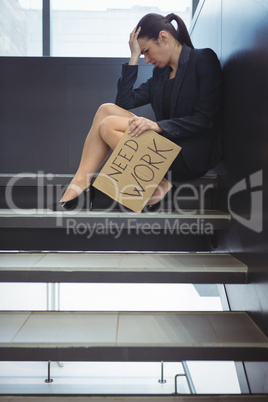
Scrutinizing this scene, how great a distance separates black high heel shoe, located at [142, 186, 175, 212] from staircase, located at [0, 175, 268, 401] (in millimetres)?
93

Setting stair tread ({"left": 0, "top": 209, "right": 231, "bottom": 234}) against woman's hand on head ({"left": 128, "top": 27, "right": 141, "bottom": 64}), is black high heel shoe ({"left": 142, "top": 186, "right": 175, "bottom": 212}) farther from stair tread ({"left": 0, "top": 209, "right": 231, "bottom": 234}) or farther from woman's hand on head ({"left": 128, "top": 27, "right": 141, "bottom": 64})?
woman's hand on head ({"left": 128, "top": 27, "right": 141, "bottom": 64})

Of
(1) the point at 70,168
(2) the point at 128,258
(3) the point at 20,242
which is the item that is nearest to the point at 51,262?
(2) the point at 128,258

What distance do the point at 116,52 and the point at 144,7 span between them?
42 centimetres

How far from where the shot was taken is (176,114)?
1679mm

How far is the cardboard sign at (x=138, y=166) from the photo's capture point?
151 cm

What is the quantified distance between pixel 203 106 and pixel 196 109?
0.10 ft

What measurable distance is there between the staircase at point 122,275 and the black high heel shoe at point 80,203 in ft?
0.35

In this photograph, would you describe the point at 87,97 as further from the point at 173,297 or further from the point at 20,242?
the point at 173,297

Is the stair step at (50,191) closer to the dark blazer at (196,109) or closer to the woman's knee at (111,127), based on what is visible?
the dark blazer at (196,109)

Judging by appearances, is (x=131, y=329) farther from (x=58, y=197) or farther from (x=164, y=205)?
(x=58, y=197)

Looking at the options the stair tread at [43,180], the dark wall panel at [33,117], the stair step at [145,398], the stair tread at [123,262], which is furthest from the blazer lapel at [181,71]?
the dark wall panel at [33,117]

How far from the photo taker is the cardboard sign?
1509 millimetres

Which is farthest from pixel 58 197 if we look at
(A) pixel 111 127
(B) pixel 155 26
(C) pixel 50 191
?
(B) pixel 155 26

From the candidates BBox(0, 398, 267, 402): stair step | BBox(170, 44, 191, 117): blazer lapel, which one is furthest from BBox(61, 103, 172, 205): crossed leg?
BBox(0, 398, 267, 402): stair step
